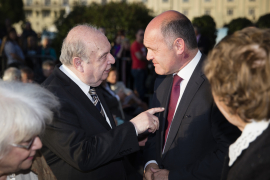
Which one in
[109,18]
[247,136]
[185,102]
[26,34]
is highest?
[247,136]

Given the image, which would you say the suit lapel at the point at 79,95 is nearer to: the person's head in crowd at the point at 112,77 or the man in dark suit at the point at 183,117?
the man in dark suit at the point at 183,117

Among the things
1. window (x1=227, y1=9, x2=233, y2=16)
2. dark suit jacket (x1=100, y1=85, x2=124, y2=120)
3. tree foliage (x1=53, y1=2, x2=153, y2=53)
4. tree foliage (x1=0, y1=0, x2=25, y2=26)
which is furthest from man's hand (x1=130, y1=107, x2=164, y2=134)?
window (x1=227, y1=9, x2=233, y2=16)

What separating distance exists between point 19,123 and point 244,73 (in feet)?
3.97

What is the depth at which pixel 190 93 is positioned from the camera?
2.31 meters

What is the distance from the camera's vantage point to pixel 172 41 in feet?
8.09

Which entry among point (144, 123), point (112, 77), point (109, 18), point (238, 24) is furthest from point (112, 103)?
point (109, 18)

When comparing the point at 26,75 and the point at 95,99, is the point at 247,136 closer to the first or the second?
the point at 95,99

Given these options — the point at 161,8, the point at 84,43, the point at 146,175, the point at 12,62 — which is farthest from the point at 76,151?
the point at 161,8

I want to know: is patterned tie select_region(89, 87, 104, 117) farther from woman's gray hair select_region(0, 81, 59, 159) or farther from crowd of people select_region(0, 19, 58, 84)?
crowd of people select_region(0, 19, 58, 84)

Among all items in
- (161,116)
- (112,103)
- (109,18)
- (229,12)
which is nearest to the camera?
(161,116)

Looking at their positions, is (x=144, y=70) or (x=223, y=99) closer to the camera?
(x=223, y=99)

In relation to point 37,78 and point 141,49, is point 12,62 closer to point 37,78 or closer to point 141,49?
point 37,78

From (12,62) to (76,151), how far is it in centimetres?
684

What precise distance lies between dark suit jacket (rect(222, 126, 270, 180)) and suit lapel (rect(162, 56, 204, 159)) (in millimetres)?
910
